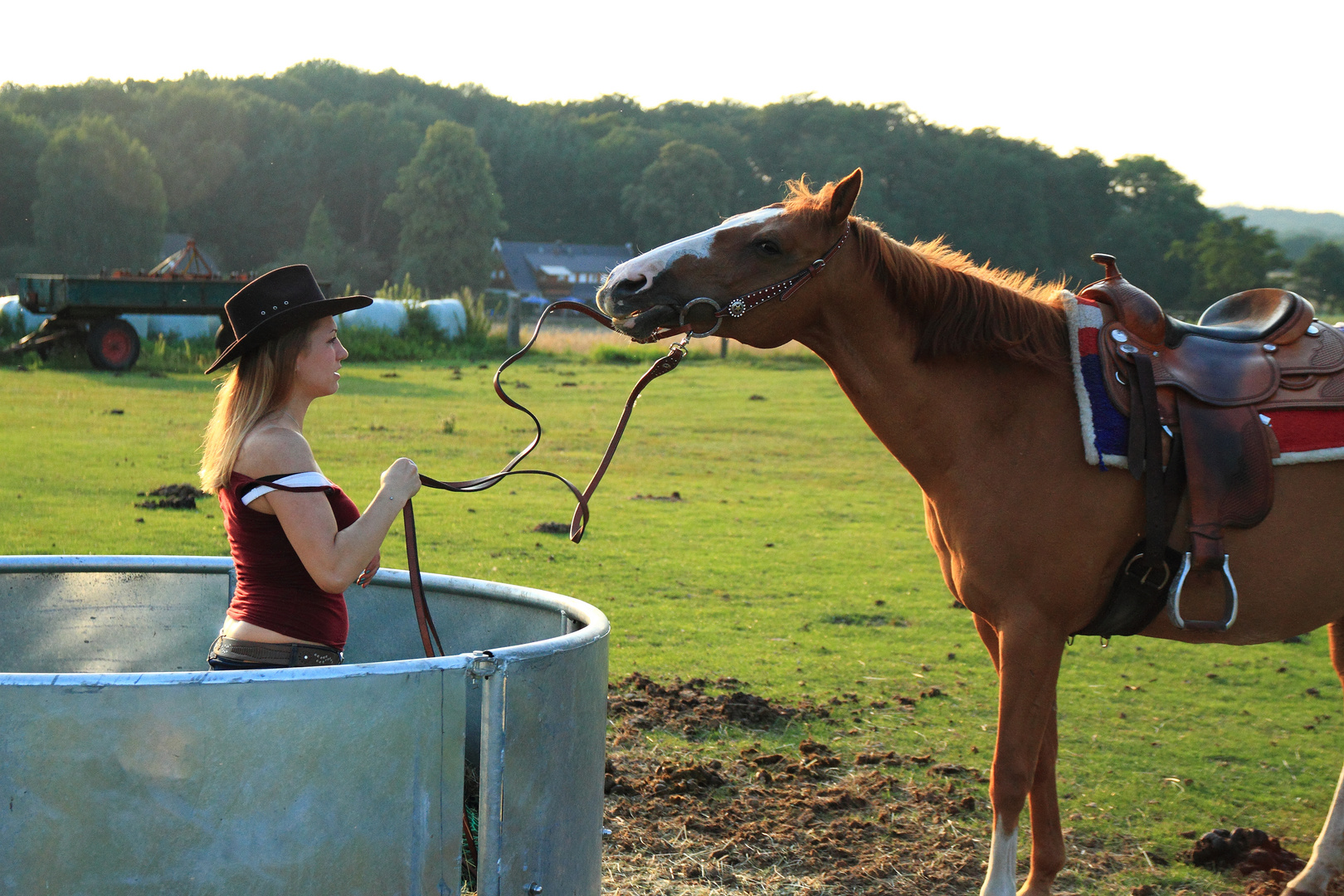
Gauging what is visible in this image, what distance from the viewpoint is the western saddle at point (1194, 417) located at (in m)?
3.01

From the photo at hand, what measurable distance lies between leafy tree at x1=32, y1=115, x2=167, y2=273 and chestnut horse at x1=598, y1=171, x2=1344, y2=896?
59.1 meters

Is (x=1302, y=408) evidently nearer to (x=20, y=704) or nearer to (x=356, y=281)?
(x=20, y=704)

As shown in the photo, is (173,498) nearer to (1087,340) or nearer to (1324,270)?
(1087,340)

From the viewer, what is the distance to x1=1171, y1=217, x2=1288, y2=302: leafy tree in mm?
58938

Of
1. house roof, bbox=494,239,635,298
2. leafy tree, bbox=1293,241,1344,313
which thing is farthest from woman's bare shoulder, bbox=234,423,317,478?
house roof, bbox=494,239,635,298

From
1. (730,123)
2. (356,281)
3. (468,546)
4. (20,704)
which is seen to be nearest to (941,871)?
(20,704)

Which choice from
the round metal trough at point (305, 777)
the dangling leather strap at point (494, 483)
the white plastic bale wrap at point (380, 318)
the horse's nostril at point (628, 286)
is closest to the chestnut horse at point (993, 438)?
the horse's nostril at point (628, 286)

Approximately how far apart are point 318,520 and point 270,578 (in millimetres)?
266

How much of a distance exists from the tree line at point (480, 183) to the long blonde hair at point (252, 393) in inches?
2354

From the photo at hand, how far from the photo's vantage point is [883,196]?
71.8m

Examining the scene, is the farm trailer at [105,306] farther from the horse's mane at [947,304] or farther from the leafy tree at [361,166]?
the leafy tree at [361,166]

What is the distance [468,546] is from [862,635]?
9.77ft

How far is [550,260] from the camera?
261 ft

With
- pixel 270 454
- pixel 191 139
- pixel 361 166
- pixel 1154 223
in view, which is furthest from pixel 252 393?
pixel 1154 223
